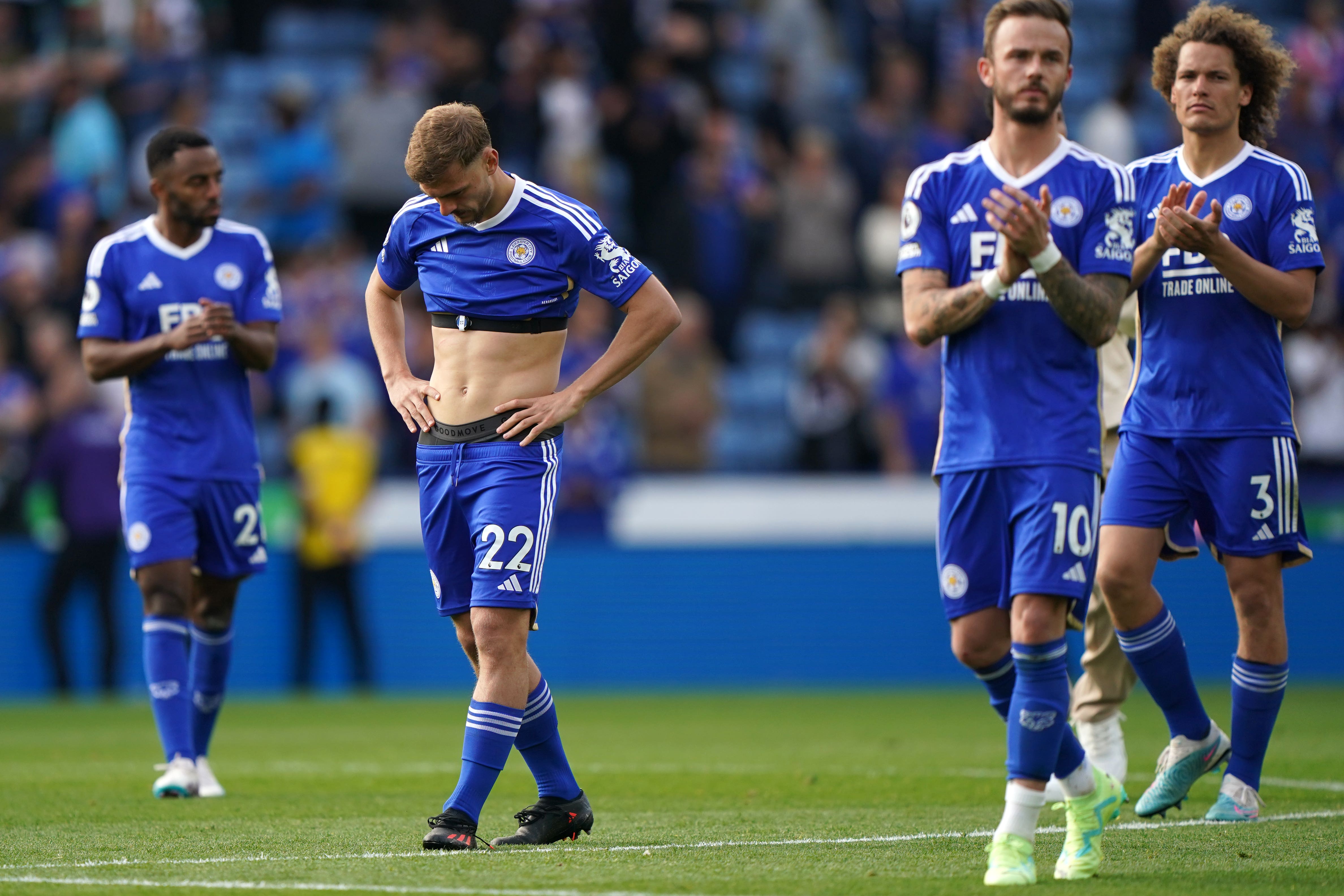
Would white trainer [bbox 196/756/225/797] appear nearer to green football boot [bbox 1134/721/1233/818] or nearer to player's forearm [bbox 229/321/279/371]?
player's forearm [bbox 229/321/279/371]

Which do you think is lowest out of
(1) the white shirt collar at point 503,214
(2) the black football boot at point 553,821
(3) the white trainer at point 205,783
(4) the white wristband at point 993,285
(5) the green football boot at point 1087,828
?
(3) the white trainer at point 205,783

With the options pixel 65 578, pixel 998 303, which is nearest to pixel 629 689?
pixel 65 578

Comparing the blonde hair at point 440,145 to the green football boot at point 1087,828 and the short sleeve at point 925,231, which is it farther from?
the green football boot at point 1087,828

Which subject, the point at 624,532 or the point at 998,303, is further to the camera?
the point at 624,532

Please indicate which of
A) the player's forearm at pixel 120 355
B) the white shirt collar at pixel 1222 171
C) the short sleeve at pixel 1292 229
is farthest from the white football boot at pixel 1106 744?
the player's forearm at pixel 120 355

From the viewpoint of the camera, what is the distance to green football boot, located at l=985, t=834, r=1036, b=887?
16.8ft

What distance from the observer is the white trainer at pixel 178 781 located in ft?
25.5

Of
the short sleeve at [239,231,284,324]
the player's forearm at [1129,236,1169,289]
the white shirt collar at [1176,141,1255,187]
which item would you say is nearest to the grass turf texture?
the player's forearm at [1129,236,1169,289]

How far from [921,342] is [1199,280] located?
1666mm

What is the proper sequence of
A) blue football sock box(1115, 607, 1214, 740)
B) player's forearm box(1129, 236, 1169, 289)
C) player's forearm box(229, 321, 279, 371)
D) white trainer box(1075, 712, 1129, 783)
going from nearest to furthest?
player's forearm box(1129, 236, 1169, 289) < blue football sock box(1115, 607, 1214, 740) < white trainer box(1075, 712, 1129, 783) < player's forearm box(229, 321, 279, 371)

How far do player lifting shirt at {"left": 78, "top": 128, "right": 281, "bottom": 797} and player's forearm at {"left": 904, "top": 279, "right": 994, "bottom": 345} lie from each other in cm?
373

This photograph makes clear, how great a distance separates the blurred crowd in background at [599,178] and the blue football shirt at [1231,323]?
951cm

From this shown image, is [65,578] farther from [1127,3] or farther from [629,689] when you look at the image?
[1127,3]

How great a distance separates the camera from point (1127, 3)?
75.8 ft
